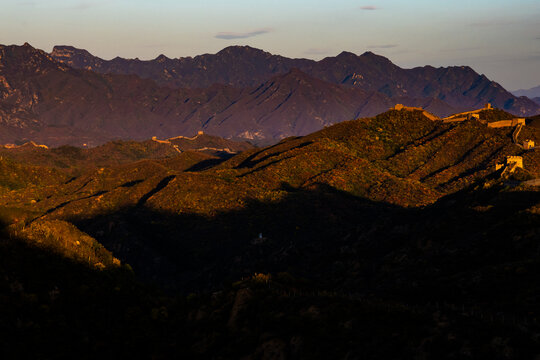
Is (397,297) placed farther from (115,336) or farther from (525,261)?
(115,336)

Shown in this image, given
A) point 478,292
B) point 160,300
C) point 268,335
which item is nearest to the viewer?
point 268,335

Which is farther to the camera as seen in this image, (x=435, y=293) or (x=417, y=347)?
(x=435, y=293)

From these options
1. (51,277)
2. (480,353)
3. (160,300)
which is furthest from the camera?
(160,300)

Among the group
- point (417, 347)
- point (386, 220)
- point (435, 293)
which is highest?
point (417, 347)

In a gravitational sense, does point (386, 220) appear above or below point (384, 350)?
below

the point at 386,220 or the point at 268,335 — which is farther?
the point at 386,220

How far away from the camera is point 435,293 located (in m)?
86.1

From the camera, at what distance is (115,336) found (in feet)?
282

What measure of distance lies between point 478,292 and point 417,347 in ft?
86.3

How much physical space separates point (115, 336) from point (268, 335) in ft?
82.4

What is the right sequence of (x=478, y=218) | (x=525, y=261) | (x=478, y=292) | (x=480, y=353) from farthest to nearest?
(x=478, y=218), (x=525, y=261), (x=478, y=292), (x=480, y=353)

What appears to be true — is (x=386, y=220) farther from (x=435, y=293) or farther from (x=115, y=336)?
(x=115, y=336)

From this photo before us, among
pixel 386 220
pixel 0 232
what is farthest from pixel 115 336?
pixel 386 220

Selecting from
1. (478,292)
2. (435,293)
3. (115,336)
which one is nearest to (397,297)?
(435,293)
